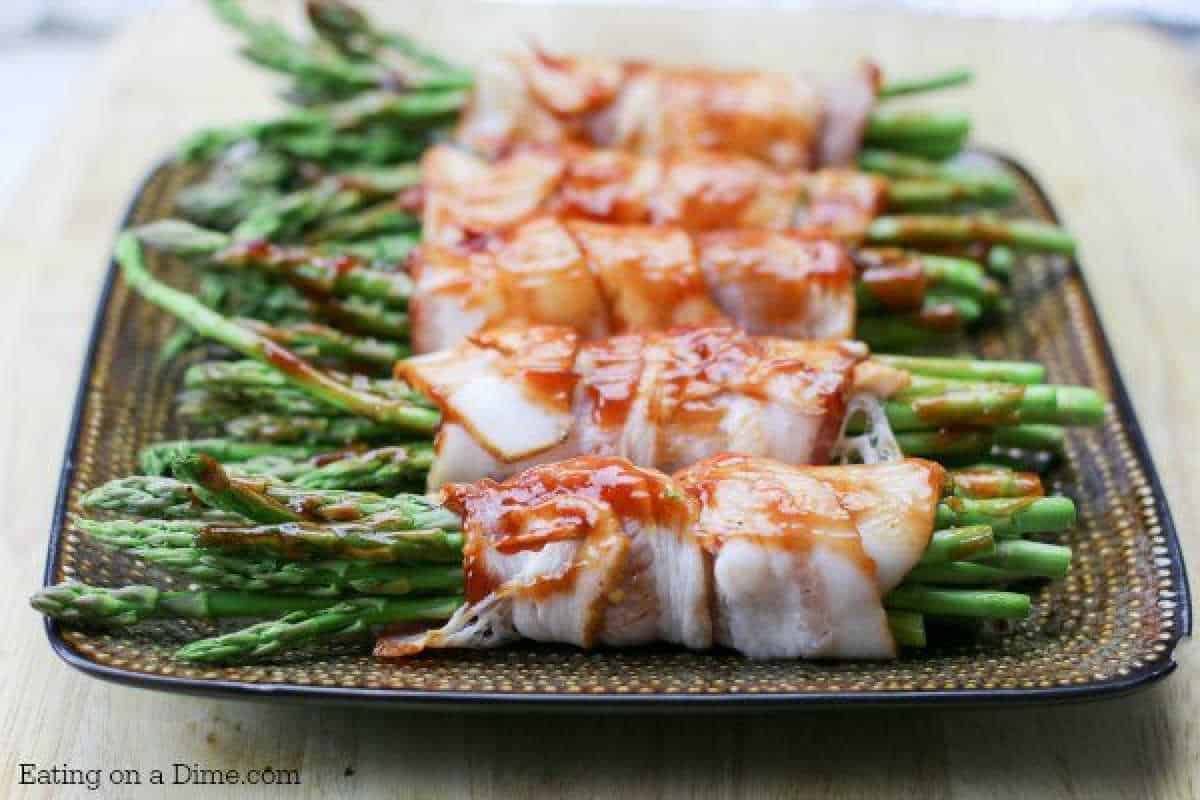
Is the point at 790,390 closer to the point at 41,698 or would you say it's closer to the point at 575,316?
the point at 575,316

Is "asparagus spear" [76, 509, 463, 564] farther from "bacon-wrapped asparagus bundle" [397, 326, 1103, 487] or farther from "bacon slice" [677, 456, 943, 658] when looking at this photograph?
"bacon slice" [677, 456, 943, 658]

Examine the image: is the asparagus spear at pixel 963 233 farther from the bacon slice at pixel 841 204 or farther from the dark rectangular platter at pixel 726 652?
the dark rectangular platter at pixel 726 652

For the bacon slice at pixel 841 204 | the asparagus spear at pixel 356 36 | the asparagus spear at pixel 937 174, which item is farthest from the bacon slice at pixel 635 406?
the asparagus spear at pixel 356 36

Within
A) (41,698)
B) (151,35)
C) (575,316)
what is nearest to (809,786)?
(575,316)

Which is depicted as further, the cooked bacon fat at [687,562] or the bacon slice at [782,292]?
the bacon slice at [782,292]

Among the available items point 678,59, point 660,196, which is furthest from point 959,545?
point 678,59
